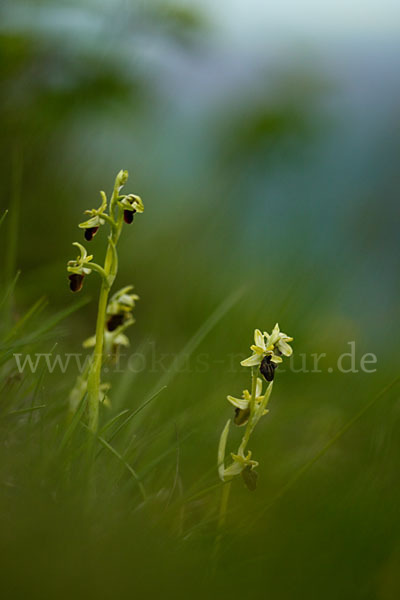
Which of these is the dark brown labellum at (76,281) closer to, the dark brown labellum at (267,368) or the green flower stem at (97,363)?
the green flower stem at (97,363)

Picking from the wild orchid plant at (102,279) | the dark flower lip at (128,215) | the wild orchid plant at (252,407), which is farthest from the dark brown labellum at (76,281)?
the wild orchid plant at (252,407)

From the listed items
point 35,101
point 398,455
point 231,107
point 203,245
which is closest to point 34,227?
point 35,101

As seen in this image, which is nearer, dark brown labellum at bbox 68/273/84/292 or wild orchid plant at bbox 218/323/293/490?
wild orchid plant at bbox 218/323/293/490

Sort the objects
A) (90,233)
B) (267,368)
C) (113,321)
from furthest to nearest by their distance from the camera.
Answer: (113,321) < (90,233) < (267,368)

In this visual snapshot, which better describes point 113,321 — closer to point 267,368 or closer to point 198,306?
point 267,368

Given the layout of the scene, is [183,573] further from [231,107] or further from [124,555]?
[231,107]

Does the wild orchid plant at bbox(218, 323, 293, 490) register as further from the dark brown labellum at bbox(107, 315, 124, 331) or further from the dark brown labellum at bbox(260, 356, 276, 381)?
the dark brown labellum at bbox(107, 315, 124, 331)

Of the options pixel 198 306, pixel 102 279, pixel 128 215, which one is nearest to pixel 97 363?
pixel 102 279

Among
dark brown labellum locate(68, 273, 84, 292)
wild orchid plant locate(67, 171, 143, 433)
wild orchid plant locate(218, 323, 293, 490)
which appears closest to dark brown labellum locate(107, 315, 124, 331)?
wild orchid plant locate(67, 171, 143, 433)
